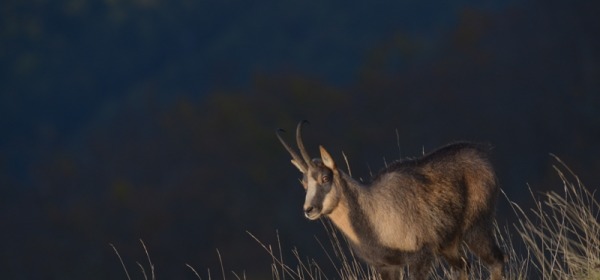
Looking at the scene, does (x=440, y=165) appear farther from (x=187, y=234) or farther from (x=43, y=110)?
(x=43, y=110)

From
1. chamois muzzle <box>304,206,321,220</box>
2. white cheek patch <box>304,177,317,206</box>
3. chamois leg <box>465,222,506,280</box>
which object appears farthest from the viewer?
chamois leg <box>465,222,506,280</box>

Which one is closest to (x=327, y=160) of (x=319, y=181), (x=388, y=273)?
(x=319, y=181)

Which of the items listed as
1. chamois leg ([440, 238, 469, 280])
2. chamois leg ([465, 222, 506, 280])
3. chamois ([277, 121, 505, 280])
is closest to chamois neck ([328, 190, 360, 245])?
chamois ([277, 121, 505, 280])

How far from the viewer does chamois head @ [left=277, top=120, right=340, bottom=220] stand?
6.89 m

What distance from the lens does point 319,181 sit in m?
6.97

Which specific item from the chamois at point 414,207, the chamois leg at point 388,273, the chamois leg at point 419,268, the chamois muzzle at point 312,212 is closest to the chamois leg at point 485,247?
the chamois at point 414,207

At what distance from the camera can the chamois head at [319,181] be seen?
22.6ft

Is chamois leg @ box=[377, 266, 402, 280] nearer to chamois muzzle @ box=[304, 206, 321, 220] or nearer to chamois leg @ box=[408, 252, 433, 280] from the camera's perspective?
chamois leg @ box=[408, 252, 433, 280]

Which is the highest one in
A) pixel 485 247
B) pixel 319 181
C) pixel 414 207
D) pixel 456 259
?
pixel 319 181

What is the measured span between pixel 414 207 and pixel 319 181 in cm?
66

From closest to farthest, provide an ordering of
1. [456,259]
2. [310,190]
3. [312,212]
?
[312,212] → [310,190] → [456,259]

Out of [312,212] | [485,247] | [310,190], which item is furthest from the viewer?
[485,247]

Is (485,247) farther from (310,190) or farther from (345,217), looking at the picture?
(310,190)

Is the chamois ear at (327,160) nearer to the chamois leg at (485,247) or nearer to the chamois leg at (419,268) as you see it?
the chamois leg at (419,268)
